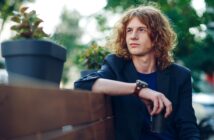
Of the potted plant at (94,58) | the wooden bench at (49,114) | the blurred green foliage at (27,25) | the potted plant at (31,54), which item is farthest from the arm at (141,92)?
the potted plant at (94,58)

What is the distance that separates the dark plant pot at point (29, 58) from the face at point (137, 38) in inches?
23.1

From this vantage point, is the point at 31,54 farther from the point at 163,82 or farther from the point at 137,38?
the point at 163,82

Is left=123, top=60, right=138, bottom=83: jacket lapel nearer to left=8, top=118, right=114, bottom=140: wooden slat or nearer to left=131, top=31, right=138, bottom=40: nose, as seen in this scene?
left=131, top=31, right=138, bottom=40: nose

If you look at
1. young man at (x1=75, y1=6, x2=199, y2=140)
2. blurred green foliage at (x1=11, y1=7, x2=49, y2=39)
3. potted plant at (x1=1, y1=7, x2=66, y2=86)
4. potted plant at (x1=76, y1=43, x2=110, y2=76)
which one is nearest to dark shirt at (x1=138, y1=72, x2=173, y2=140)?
young man at (x1=75, y1=6, x2=199, y2=140)

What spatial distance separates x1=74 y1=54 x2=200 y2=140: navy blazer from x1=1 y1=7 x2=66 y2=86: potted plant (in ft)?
0.70

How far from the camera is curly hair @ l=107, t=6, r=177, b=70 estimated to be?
3010mm

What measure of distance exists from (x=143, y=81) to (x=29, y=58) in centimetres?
79

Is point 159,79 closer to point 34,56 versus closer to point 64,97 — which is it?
point 34,56

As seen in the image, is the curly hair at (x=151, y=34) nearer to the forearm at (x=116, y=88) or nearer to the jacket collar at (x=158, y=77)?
the jacket collar at (x=158, y=77)

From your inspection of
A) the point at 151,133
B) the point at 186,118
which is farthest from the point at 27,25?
the point at 186,118

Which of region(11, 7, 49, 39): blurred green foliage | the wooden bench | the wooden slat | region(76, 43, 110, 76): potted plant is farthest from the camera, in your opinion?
region(76, 43, 110, 76): potted plant

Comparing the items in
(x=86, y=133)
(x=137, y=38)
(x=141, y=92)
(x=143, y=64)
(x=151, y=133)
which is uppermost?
(x=137, y=38)

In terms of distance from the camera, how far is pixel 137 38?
2926 millimetres

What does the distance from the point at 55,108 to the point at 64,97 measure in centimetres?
13
